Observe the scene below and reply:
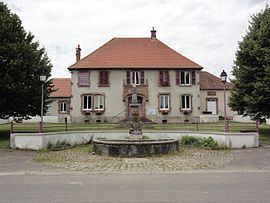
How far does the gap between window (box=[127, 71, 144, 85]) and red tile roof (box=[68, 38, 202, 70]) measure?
704 mm

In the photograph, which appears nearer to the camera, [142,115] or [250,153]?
[250,153]

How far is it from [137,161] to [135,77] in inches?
959

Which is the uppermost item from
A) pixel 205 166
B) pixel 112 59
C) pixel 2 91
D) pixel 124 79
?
pixel 112 59

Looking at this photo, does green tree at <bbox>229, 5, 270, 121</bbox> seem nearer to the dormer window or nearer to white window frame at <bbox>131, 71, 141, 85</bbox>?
white window frame at <bbox>131, 71, 141, 85</bbox>

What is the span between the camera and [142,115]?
37188 millimetres

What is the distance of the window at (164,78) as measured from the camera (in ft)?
124

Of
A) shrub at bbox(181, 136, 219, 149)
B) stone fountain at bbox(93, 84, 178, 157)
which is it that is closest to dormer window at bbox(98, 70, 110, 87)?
shrub at bbox(181, 136, 219, 149)

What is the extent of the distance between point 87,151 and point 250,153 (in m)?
7.87

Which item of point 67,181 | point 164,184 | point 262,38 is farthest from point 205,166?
point 262,38

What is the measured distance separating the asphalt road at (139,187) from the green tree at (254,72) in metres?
10.9

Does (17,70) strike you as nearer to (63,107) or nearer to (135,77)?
(135,77)

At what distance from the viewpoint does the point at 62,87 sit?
48531 mm

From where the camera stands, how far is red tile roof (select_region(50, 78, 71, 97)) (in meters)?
46.7

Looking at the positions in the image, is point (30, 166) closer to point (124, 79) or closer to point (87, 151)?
point (87, 151)
